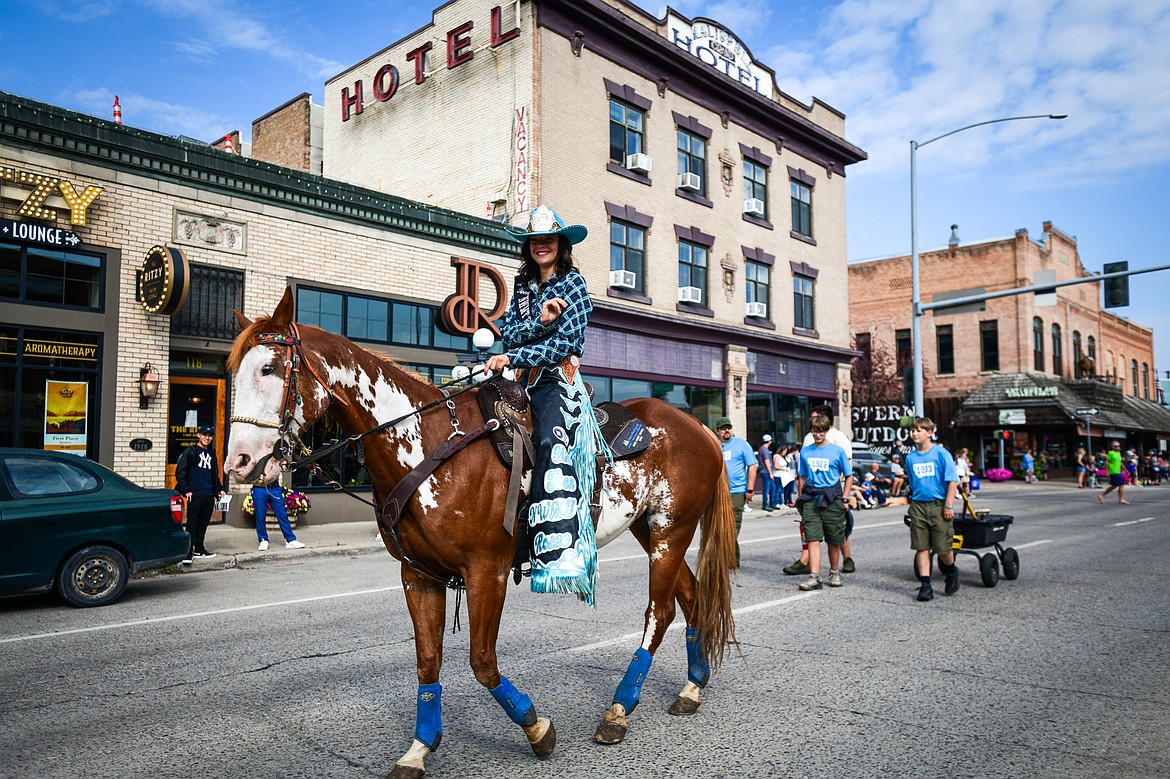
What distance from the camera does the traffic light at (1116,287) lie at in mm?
20203

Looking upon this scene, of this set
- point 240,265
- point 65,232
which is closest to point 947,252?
point 240,265

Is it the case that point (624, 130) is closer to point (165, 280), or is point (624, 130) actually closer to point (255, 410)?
point (165, 280)

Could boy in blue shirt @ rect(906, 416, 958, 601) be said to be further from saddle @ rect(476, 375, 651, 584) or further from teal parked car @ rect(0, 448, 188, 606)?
teal parked car @ rect(0, 448, 188, 606)

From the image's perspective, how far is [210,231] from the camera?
1524cm

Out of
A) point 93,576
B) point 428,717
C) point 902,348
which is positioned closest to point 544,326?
point 428,717

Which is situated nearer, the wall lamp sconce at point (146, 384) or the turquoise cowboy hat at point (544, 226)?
the turquoise cowboy hat at point (544, 226)

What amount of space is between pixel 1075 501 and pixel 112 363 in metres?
27.3

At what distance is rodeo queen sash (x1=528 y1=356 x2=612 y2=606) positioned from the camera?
423cm

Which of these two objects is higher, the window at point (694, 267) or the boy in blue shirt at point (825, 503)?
the window at point (694, 267)

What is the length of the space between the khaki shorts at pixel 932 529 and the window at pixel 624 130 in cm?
1644

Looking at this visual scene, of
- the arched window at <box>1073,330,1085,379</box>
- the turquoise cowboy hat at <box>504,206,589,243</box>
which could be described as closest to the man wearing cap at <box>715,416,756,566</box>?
the turquoise cowboy hat at <box>504,206,589,243</box>

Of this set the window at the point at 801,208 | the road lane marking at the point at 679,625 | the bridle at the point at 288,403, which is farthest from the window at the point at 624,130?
the bridle at the point at 288,403

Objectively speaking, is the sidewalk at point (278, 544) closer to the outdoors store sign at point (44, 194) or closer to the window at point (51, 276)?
the window at point (51, 276)

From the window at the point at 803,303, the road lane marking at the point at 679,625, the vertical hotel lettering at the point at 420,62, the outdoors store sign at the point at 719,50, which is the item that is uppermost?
the outdoors store sign at the point at 719,50
